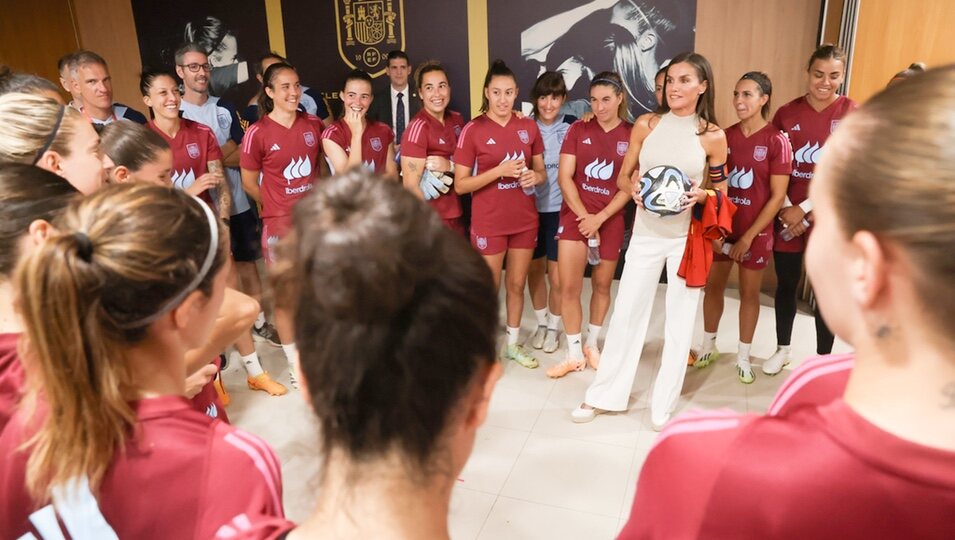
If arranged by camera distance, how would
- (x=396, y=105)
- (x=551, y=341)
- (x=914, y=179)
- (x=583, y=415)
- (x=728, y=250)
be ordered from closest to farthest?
(x=914, y=179) → (x=583, y=415) → (x=728, y=250) → (x=551, y=341) → (x=396, y=105)

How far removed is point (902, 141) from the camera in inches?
23.4

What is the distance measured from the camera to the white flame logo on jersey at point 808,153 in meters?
3.46

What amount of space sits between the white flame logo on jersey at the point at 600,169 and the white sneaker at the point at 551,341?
41.4 inches

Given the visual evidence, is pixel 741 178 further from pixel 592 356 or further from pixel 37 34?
pixel 37 34

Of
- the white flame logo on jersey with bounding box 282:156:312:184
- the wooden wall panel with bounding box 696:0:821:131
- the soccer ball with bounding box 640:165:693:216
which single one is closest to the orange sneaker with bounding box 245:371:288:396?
the white flame logo on jersey with bounding box 282:156:312:184

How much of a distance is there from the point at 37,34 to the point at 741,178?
6.16 m

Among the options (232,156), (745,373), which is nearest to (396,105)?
(232,156)

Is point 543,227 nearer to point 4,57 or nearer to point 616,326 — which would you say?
point 616,326

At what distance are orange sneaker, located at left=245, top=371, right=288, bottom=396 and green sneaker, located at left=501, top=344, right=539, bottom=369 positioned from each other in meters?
1.27

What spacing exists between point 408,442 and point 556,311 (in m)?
3.37

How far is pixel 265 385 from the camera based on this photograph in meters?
3.60

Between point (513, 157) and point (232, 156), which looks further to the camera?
point (232, 156)

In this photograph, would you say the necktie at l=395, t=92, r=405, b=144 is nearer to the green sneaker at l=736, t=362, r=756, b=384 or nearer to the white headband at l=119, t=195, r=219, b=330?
the green sneaker at l=736, t=362, r=756, b=384

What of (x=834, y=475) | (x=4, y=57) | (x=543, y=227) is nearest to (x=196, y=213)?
(x=834, y=475)
